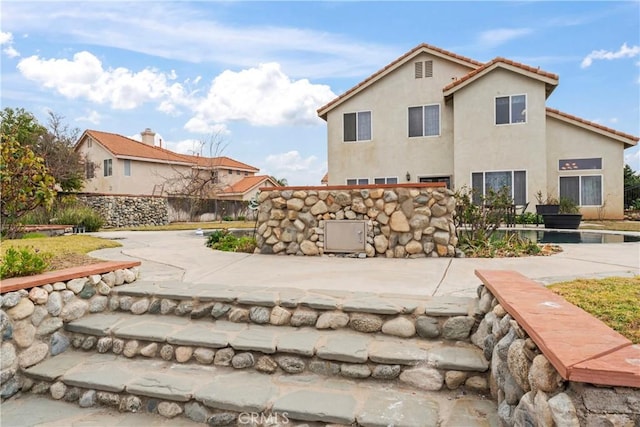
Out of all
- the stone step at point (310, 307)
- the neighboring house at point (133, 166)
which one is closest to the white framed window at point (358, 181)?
the neighboring house at point (133, 166)

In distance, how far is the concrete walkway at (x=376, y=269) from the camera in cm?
422

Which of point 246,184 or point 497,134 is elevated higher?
point 497,134

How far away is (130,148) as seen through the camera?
27938mm

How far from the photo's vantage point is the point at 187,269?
533 cm

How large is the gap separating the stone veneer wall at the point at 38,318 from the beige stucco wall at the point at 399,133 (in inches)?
590

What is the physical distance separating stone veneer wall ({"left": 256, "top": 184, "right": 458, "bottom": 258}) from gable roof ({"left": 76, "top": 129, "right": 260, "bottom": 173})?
23.0 m

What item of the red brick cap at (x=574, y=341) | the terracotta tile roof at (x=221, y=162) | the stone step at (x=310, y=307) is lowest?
the stone step at (x=310, y=307)

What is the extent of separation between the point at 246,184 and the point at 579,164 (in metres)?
24.1

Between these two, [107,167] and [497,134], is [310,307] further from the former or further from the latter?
[107,167]

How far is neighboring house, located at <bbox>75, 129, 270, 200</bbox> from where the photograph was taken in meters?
26.8

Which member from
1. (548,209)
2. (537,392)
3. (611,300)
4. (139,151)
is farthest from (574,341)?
(139,151)

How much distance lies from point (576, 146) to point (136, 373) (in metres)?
18.0

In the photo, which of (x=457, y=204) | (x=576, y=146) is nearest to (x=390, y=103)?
(x=576, y=146)

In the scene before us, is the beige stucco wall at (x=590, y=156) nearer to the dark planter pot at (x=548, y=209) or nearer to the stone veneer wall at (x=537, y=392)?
the dark planter pot at (x=548, y=209)
